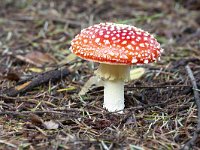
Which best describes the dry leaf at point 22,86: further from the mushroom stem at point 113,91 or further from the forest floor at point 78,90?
the mushroom stem at point 113,91

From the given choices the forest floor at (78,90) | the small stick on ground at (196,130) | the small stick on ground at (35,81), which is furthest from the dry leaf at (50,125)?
the small stick on ground at (196,130)

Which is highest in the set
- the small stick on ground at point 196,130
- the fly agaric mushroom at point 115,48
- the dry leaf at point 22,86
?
the fly agaric mushroom at point 115,48

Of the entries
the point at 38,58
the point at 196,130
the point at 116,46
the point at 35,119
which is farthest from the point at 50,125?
the point at 38,58

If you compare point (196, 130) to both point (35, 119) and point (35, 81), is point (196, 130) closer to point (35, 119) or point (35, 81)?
point (35, 119)

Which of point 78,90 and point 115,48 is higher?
point 115,48

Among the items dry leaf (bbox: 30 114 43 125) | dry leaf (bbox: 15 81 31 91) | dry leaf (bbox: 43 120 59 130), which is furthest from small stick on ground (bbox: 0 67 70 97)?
dry leaf (bbox: 43 120 59 130)

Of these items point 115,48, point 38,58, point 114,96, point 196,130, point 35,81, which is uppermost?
point 38,58
